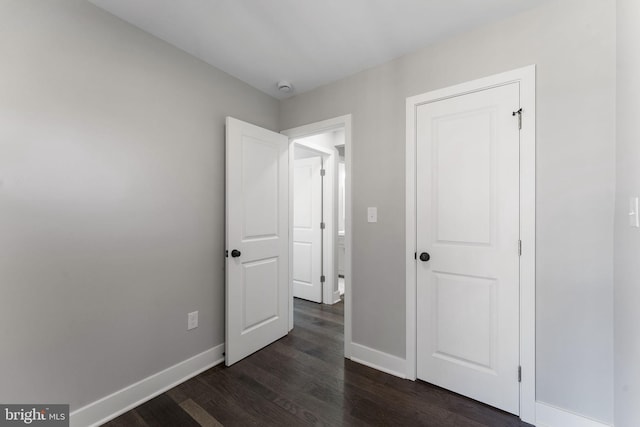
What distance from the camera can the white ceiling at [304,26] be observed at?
1.54 m

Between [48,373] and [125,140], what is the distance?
4.41 feet

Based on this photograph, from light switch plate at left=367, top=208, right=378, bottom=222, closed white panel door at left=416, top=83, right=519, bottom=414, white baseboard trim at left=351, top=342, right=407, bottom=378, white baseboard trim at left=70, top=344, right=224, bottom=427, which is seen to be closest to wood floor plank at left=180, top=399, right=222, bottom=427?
white baseboard trim at left=70, top=344, right=224, bottom=427

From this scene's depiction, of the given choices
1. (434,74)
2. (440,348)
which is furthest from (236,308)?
(434,74)

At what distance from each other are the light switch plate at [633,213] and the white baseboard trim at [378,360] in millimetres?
1548

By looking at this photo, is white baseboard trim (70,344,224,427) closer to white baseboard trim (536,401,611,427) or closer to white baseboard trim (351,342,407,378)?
white baseboard trim (351,342,407,378)

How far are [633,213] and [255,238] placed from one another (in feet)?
7.57

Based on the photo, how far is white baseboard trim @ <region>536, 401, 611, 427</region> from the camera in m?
1.41

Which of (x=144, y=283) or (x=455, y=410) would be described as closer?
(x=455, y=410)

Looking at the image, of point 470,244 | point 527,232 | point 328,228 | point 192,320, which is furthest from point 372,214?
point 192,320

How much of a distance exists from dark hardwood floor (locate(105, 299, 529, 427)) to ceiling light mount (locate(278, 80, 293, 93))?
Result: 7.92 ft

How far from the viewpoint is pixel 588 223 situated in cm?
141

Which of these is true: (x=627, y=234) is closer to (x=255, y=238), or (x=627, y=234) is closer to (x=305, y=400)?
(x=305, y=400)

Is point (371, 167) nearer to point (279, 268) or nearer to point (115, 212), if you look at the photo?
point (279, 268)

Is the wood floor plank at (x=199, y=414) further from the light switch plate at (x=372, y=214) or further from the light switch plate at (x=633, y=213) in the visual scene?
the light switch plate at (x=633, y=213)
